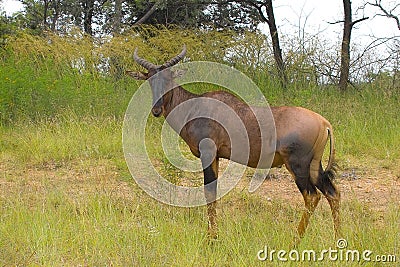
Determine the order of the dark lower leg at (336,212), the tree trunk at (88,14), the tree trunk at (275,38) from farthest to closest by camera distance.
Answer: the tree trunk at (88,14) < the tree trunk at (275,38) < the dark lower leg at (336,212)

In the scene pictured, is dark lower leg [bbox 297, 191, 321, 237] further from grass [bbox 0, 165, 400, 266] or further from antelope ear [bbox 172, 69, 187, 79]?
antelope ear [bbox 172, 69, 187, 79]

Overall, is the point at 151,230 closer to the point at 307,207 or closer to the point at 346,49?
the point at 307,207

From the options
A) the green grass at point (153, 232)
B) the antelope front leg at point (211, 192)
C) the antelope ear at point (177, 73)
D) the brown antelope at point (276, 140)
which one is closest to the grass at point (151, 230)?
the green grass at point (153, 232)

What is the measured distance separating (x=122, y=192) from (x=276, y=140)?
234 cm

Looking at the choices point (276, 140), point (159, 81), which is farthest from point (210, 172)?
point (159, 81)

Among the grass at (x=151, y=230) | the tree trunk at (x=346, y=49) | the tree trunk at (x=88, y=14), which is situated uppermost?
the tree trunk at (x=88, y=14)

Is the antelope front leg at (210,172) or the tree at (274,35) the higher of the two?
the tree at (274,35)

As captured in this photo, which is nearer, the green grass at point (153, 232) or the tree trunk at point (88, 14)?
the green grass at point (153, 232)

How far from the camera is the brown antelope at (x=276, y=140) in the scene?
480 centimetres

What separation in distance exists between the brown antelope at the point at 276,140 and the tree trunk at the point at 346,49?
292 inches

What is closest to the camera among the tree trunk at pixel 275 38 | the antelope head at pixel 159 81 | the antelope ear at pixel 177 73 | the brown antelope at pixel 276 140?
the brown antelope at pixel 276 140

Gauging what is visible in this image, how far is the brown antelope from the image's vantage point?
4.80m

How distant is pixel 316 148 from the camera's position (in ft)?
16.0

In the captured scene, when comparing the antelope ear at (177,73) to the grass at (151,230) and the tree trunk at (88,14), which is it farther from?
the tree trunk at (88,14)
